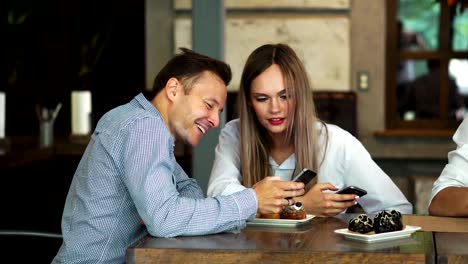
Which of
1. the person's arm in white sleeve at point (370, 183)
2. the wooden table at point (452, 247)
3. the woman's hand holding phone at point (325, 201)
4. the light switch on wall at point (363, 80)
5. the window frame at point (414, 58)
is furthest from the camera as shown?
the window frame at point (414, 58)

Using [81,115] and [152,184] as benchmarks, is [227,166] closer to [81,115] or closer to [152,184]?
[152,184]

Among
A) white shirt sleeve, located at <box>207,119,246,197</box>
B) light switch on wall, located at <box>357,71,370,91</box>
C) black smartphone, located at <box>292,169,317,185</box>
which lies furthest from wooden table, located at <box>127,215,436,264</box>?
light switch on wall, located at <box>357,71,370,91</box>

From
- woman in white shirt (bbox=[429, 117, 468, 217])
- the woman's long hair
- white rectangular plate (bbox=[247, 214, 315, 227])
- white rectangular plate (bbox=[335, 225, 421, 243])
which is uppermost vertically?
the woman's long hair

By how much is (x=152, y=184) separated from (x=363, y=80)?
3769mm

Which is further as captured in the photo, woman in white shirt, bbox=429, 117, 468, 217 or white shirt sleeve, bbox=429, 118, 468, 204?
white shirt sleeve, bbox=429, 118, 468, 204

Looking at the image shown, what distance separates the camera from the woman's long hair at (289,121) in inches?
130

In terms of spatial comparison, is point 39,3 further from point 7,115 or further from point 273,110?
point 273,110

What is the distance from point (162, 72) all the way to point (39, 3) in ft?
15.9

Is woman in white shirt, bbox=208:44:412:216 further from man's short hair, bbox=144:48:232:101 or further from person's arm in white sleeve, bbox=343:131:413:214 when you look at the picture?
man's short hair, bbox=144:48:232:101

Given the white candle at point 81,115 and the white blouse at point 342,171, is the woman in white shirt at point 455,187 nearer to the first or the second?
the white blouse at point 342,171

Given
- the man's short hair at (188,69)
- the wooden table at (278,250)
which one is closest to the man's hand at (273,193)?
the wooden table at (278,250)

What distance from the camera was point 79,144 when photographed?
5.53 metres

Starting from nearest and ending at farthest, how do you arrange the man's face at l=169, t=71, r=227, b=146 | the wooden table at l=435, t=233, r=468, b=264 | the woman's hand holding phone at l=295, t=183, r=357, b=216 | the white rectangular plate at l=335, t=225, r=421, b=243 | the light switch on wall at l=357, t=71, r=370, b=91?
the wooden table at l=435, t=233, r=468, b=264
the white rectangular plate at l=335, t=225, r=421, b=243
the man's face at l=169, t=71, r=227, b=146
the woman's hand holding phone at l=295, t=183, r=357, b=216
the light switch on wall at l=357, t=71, r=370, b=91

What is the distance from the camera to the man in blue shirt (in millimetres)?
2504
